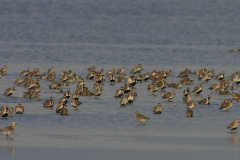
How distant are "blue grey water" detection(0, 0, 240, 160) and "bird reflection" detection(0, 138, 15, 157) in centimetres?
2

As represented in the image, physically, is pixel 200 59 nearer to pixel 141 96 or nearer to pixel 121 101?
pixel 141 96

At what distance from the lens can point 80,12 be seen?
7262cm

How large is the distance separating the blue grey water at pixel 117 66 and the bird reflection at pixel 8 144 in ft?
0.08

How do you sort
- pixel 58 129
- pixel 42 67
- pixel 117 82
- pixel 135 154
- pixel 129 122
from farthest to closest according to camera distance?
pixel 42 67
pixel 117 82
pixel 129 122
pixel 58 129
pixel 135 154

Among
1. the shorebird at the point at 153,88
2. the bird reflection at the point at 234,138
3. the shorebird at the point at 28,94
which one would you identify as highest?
the shorebird at the point at 153,88

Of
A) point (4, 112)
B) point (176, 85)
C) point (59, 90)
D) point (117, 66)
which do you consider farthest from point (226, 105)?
point (117, 66)

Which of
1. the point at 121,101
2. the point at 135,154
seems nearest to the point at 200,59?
the point at 121,101

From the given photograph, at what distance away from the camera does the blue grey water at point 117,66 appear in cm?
1380

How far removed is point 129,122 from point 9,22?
42327mm

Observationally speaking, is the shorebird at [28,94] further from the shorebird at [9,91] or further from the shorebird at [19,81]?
the shorebird at [19,81]

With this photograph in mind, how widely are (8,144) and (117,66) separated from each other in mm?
17747

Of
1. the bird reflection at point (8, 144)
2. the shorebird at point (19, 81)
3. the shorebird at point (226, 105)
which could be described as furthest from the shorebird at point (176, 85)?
the bird reflection at point (8, 144)

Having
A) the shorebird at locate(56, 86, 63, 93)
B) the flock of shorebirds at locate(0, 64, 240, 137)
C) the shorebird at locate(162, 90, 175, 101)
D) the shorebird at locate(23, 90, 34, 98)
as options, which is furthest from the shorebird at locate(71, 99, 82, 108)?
the shorebird at locate(162, 90, 175, 101)

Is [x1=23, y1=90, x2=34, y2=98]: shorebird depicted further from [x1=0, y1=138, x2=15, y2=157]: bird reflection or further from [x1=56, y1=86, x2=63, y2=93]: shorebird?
[x1=0, y1=138, x2=15, y2=157]: bird reflection
